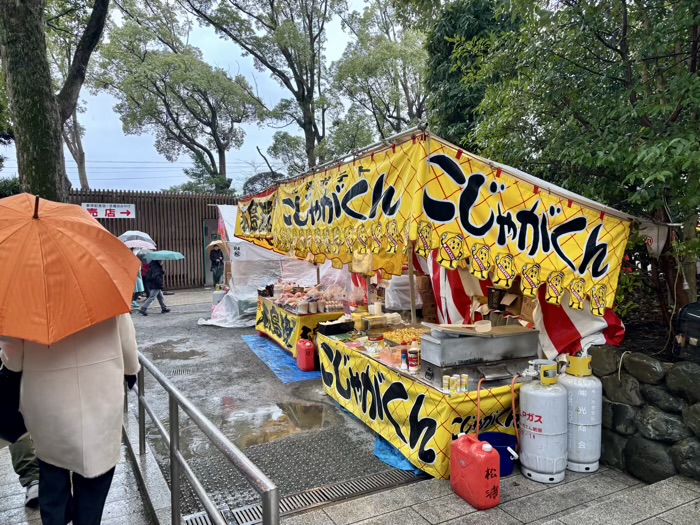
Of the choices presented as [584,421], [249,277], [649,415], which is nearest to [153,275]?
[249,277]

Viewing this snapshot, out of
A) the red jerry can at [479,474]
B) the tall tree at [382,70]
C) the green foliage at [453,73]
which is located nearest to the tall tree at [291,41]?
the tall tree at [382,70]

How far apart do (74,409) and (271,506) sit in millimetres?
1450


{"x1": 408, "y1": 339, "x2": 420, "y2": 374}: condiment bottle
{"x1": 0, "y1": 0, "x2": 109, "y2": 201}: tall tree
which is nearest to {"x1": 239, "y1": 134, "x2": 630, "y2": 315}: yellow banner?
{"x1": 408, "y1": 339, "x2": 420, "y2": 374}: condiment bottle

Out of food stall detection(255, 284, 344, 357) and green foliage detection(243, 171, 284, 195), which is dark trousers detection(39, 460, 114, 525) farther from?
green foliage detection(243, 171, 284, 195)

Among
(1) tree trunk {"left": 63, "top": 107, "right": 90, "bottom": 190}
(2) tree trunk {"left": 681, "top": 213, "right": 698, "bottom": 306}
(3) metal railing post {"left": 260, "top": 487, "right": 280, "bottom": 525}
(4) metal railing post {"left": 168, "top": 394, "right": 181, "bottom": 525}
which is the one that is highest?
(1) tree trunk {"left": 63, "top": 107, "right": 90, "bottom": 190}

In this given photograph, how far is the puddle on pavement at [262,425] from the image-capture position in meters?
5.36

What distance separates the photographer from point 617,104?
4.59 metres

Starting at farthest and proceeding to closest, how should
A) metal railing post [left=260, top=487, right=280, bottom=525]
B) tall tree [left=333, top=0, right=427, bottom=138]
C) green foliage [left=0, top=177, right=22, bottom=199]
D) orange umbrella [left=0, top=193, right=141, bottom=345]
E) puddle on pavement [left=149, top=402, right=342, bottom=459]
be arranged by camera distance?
1. tall tree [left=333, top=0, right=427, bottom=138]
2. green foliage [left=0, top=177, right=22, bottom=199]
3. puddle on pavement [left=149, top=402, right=342, bottom=459]
4. orange umbrella [left=0, top=193, right=141, bottom=345]
5. metal railing post [left=260, top=487, right=280, bottom=525]

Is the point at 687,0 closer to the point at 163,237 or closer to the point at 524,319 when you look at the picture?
the point at 524,319

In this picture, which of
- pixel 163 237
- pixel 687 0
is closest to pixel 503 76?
pixel 687 0

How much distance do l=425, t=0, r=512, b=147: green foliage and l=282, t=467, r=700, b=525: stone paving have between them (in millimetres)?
9318

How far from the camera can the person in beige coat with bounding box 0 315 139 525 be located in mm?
2369

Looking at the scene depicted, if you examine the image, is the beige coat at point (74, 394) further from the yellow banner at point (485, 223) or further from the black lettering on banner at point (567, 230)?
the black lettering on banner at point (567, 230)

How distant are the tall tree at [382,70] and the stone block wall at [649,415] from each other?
2119cm
